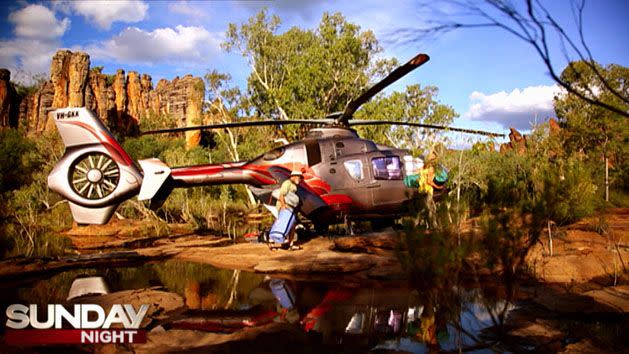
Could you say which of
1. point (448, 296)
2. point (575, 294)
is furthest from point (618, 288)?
point (448, 296)

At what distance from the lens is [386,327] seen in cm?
447

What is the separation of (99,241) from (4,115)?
62007mm

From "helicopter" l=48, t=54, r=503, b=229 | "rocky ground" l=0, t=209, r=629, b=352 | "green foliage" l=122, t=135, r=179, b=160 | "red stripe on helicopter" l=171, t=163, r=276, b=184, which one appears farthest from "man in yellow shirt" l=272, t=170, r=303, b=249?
"green foliage" l=122, t=135, r=179, b=160

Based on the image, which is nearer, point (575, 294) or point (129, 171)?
point (575, 294)

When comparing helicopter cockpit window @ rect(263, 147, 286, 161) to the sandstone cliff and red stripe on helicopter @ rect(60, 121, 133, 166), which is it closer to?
red stripe on helicopter @ rect(60, 121, 133, 166)

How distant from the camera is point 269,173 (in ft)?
35.6

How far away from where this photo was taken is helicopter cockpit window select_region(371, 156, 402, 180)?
11.0 m

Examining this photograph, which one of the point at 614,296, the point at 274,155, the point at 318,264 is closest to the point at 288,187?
the point at 274,155

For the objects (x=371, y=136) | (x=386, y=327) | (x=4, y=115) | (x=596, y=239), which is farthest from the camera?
(x=4, y=115)

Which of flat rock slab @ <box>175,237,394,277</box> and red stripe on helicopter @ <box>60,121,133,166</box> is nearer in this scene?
flat rock slab @ <box>175,237,394,277</box>

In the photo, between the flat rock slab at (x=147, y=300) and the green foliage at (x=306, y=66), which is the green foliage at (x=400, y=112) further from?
the flat rock slab at (x=147, y=300)

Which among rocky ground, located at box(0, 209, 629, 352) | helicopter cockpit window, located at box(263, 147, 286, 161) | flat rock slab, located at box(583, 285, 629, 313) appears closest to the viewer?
rocky ground, located at box(0, 209, 629, 352)

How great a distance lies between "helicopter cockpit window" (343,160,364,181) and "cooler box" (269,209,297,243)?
7.03ft

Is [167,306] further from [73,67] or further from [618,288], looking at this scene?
[73,67]
